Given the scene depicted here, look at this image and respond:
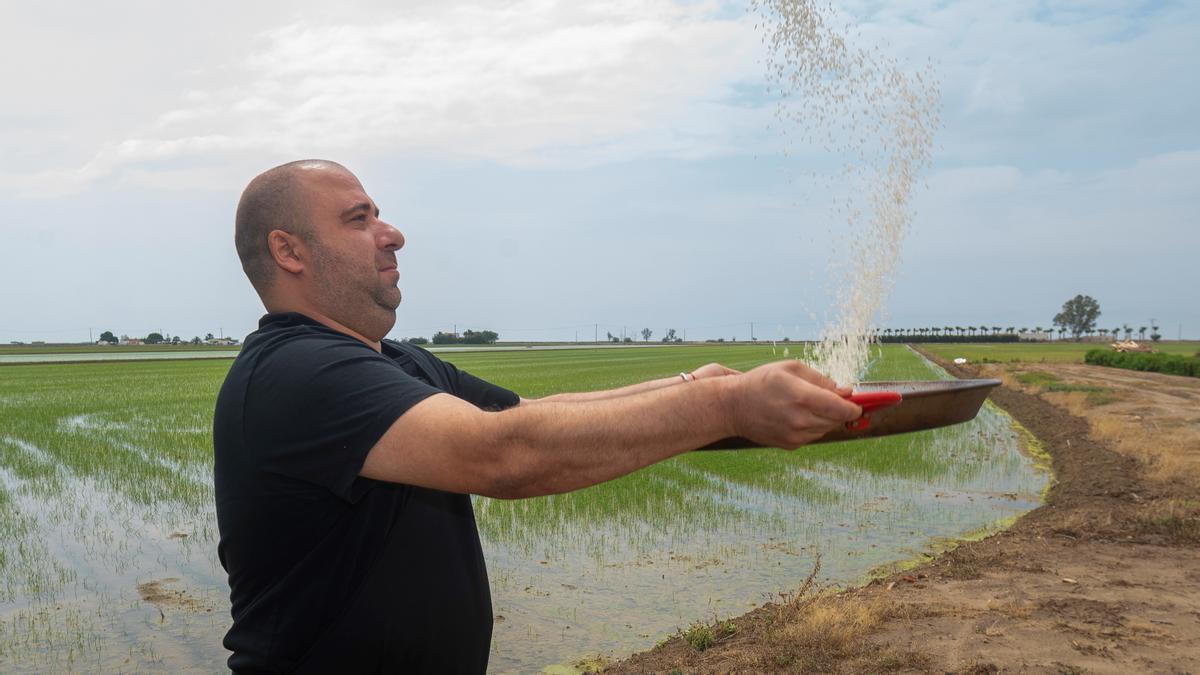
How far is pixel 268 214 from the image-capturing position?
173cm

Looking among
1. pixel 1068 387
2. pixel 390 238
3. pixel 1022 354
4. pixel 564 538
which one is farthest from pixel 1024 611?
pixel 1022 354

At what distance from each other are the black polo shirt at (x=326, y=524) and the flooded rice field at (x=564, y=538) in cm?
399

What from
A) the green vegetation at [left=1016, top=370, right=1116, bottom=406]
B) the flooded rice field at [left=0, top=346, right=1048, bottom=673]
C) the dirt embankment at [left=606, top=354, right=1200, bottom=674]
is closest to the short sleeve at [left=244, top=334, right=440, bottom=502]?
the dirt embankment at [left=606, top=354, right=1200, bottom=674]

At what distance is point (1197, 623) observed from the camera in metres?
5.43

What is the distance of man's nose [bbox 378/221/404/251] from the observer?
1806 millimetres

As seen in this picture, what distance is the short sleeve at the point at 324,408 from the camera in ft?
4.60

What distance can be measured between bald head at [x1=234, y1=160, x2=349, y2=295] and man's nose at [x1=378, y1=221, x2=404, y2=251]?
144 mm

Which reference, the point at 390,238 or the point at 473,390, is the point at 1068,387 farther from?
the point at 390,238

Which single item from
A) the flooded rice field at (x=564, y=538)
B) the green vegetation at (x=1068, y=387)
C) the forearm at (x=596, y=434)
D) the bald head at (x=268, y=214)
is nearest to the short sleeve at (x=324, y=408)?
the forearm at (x=596, y=434)

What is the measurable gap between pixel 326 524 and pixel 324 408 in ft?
0.77

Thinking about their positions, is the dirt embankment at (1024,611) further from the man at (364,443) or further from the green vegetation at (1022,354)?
the green vegetation at (1022,354)

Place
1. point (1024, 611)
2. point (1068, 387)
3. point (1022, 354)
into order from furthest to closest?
point (1022, 354)
point (1068, 387)
point (1024, 611)

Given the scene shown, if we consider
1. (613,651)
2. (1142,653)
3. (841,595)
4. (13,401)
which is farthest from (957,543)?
(13,401)

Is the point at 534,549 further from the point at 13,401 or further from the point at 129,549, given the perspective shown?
the point at 13,401
